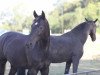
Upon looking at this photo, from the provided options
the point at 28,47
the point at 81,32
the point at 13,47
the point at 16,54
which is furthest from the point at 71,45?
the point at 28,47

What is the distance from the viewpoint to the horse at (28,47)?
7238 millimetres

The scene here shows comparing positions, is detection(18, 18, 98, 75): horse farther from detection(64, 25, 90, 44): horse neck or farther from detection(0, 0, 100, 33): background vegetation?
detection(0, 0, 100, 33): background vegetation

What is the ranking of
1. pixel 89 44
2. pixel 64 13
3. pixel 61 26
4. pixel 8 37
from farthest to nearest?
pixel 64 13 < pixel 61 26 < pixel 89 44 < pixel 8 37

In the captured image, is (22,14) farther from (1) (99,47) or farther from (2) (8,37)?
(2) (8,37)

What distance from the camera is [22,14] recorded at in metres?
82.8

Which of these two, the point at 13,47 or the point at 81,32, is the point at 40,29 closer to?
the point at 13,47

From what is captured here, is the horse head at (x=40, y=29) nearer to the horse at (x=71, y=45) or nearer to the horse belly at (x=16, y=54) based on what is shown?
the horse belly at (x=16, y=54)

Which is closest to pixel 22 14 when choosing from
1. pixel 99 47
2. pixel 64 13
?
pixel 64 13

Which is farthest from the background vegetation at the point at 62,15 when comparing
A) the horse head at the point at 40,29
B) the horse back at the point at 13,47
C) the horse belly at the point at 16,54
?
the horse head at the point at 40,29

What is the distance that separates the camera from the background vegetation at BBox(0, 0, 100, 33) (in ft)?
211

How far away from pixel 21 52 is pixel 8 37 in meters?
1.01

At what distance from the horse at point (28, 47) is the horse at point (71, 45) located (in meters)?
1.55

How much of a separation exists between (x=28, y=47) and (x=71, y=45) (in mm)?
3138

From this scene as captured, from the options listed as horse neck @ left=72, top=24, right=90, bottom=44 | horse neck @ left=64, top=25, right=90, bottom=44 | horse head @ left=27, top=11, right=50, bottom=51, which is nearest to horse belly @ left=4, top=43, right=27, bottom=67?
horse head @ left=27, top=11, right=50, bottom=51
